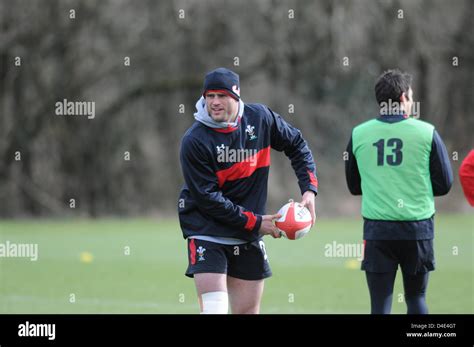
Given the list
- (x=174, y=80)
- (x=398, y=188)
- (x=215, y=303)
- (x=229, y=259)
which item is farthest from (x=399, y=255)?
(x=174, y=80)

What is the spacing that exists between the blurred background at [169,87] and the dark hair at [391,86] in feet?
39.3

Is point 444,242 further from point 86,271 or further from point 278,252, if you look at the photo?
point 86,271

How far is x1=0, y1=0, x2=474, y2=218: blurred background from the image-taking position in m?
22.8

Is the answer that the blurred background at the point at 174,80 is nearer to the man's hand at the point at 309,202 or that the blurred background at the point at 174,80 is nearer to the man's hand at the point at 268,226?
the man's hand at the point at 309,202

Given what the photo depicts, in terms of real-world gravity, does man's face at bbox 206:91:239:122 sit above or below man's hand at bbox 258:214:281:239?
above

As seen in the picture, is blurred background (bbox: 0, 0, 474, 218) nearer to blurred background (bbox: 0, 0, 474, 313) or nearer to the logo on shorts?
blurred background (bbox: 0, 0, 474, 313)

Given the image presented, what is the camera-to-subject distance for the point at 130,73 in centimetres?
2497

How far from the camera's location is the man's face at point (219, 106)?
253 inches

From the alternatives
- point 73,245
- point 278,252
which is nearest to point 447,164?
point 278,252

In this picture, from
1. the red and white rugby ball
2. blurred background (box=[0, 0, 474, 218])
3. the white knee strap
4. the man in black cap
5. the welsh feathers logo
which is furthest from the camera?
blurred background (box=[0, 0, 474, 218])

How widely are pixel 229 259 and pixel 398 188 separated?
1303 mm

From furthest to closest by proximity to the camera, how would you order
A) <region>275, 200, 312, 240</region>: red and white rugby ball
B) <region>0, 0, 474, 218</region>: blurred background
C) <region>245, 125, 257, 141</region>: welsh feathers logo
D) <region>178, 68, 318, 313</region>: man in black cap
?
<region>0, 0, 474, 218</region>: blurred background
<region>245, 125, 257, 141</region>: welsh feathers logo
<region>275, 200, 312, 240</region>: red and white rugby ball
<region>178, 68, 318, 313</region>: man in black cap

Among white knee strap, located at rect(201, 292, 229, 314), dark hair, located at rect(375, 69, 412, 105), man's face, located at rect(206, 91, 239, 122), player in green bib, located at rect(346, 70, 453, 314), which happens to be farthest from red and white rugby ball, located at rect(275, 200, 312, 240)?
dark hair, located at rect(375, 69, 412, 105)

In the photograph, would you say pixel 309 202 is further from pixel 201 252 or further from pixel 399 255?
pixel 201 252
